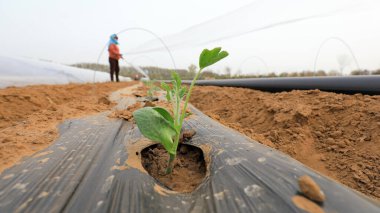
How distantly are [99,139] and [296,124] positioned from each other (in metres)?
1.32

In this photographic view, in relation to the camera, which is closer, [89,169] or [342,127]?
[89,169]

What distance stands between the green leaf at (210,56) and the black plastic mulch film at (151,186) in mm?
342

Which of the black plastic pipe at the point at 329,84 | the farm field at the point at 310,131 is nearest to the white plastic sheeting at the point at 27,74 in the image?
the farm field at the point at 310,131

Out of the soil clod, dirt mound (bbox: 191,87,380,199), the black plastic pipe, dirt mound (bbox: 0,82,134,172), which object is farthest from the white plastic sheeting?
the soil clod

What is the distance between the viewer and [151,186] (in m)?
0.70

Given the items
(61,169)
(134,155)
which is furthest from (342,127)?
(61,169)

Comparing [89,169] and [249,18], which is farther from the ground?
[249,18]

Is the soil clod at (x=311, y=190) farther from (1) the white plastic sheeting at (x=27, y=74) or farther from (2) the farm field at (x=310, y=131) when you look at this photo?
(1) the white plastic sheeting at (x=27, y=74)

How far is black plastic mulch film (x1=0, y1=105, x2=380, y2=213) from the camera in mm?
595

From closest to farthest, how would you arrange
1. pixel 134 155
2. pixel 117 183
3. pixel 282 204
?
pixel 282 204
pixel 117 183
pixel 134 155

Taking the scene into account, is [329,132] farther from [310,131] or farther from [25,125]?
[25,125]

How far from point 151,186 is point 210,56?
50cm

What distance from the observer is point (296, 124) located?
1706mm

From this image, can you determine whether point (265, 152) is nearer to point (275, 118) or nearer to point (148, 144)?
point (148, 144)
